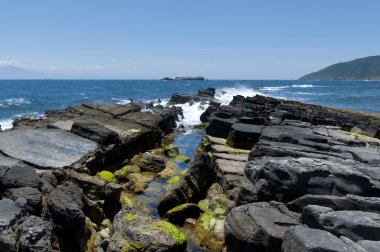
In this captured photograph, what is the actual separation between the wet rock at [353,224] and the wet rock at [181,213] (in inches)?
189

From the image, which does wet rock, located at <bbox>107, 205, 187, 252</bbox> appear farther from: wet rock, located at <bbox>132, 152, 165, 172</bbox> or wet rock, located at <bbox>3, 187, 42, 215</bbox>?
wet rock, located at <bbox>132, 152, 165, 172</bbox>

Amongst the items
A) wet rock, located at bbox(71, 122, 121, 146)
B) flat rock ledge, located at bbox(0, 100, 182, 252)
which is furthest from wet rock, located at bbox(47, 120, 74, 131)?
wet rock, located at bbox(71, 122, 121, 146)

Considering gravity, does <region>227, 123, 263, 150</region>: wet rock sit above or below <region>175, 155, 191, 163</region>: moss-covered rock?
above

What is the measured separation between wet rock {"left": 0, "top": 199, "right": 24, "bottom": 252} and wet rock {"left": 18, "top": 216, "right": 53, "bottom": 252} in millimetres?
145

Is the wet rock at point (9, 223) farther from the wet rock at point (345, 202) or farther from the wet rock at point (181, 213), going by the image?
the wet rock at point (345, 202)

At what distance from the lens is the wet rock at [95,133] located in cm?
1509

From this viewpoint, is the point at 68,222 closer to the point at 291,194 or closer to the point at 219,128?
the point at 291,194

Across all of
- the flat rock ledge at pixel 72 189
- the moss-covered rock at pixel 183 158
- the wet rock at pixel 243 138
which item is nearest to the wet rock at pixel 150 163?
the flat rock ledge at pixel 72 189

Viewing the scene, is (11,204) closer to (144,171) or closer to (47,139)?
(47,139)

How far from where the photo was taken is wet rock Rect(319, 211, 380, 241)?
19.4 ft

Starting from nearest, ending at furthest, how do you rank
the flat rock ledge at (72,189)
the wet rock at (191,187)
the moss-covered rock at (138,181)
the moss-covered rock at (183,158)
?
the flat rock ledge at (72,189) → the wet rock at (191,187) → the moss-covered rock at (138,181) → the moss-covered rock at (183,158)

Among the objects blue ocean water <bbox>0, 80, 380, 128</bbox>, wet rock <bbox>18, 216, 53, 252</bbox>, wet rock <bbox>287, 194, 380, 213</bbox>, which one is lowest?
blue ocean water <bbox>0, 80, 380, 128</bbox>

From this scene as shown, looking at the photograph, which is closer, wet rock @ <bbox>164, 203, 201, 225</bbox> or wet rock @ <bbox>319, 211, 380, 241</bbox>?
wet rock @ <bbox>319, 211, 380, 241</bbox>

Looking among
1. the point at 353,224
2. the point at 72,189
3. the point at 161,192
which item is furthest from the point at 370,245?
the point at 161,192
